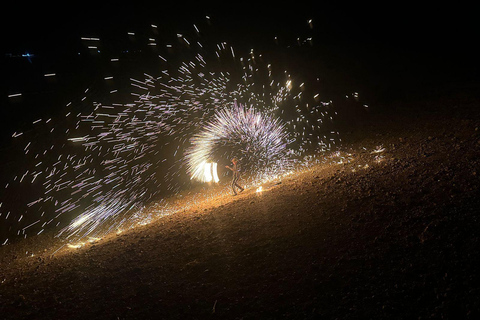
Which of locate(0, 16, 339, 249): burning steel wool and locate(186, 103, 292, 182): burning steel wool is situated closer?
locate(0, 16, 339, 249): burning steel wool

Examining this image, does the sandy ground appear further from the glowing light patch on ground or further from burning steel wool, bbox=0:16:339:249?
the glowing light patch on ground

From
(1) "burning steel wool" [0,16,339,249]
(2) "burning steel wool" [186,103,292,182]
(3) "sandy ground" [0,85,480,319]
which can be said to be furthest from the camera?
(2) "burning steel wool" [186,103,292,182]

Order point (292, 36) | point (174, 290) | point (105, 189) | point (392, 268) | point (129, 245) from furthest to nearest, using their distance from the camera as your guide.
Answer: point (292, 36), point (105, 189), point (129, 245), point (174, 290), point (392, 268)

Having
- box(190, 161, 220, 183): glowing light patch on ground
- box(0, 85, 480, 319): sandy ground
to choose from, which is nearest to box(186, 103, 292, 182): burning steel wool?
box(190, 161, 220, 183): glowing light patch on ground

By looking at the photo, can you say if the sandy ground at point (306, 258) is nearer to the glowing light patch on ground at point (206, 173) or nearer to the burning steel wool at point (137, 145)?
the burning steel wool at point (137, 145)

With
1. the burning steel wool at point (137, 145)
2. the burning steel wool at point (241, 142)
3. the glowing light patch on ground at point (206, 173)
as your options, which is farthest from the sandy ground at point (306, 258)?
the burning steel wool at point (241, 142)

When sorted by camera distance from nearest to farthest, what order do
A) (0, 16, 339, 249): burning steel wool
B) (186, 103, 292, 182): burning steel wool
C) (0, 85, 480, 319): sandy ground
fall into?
(0, 85, 480, 319): sandy ground, (0, 16, 339, 249): burning steel wool, (186, 103, 292, 182): burning steel wool

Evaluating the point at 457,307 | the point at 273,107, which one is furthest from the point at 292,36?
the point at 457,307

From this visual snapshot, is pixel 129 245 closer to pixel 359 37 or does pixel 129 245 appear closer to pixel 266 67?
pixel 266 67
